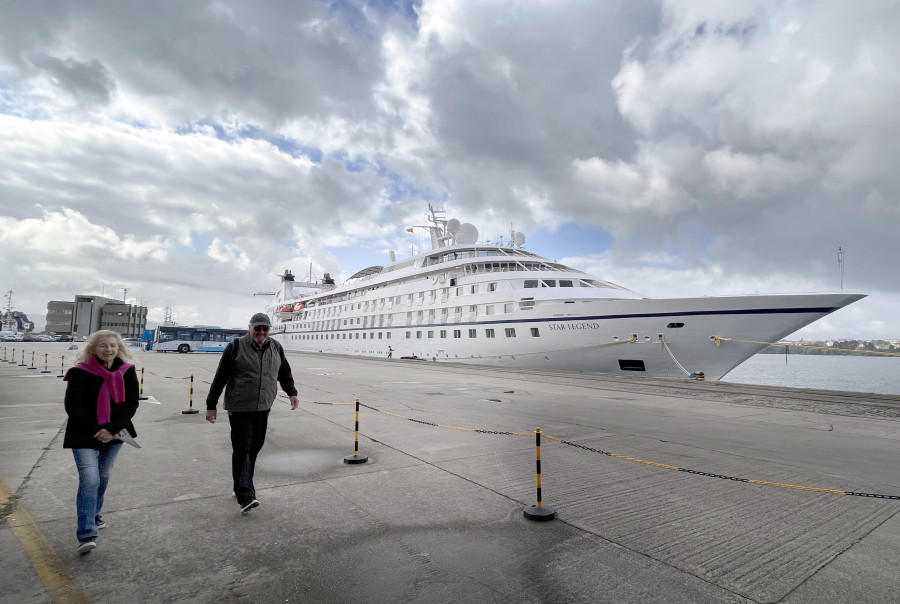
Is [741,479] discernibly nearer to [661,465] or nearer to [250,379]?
[661,465]

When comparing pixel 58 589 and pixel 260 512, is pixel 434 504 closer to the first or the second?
pixel 260 512

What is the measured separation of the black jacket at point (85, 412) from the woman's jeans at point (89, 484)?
59 millimetres

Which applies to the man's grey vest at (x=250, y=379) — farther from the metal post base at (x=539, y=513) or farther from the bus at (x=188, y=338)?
the bus at (x=188, y=338)

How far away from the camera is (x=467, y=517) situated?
4.23m

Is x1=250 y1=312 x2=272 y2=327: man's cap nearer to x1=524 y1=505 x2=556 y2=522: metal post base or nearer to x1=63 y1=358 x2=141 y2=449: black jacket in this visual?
x1=63 y1=358 x2=141 y2=449: black jacket

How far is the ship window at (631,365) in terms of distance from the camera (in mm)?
22656

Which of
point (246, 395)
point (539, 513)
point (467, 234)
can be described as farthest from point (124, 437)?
point (467, 234)

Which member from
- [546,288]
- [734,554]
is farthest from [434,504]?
[546,288]

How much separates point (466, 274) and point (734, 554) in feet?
101

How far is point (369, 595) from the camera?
289 centimetres

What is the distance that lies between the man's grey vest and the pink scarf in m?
0.86

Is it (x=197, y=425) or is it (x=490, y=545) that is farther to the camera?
(x=197, y=425)

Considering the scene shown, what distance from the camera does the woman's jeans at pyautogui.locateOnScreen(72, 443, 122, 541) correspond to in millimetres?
3455

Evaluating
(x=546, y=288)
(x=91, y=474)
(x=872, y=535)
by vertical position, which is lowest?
(x=872, y=535)
